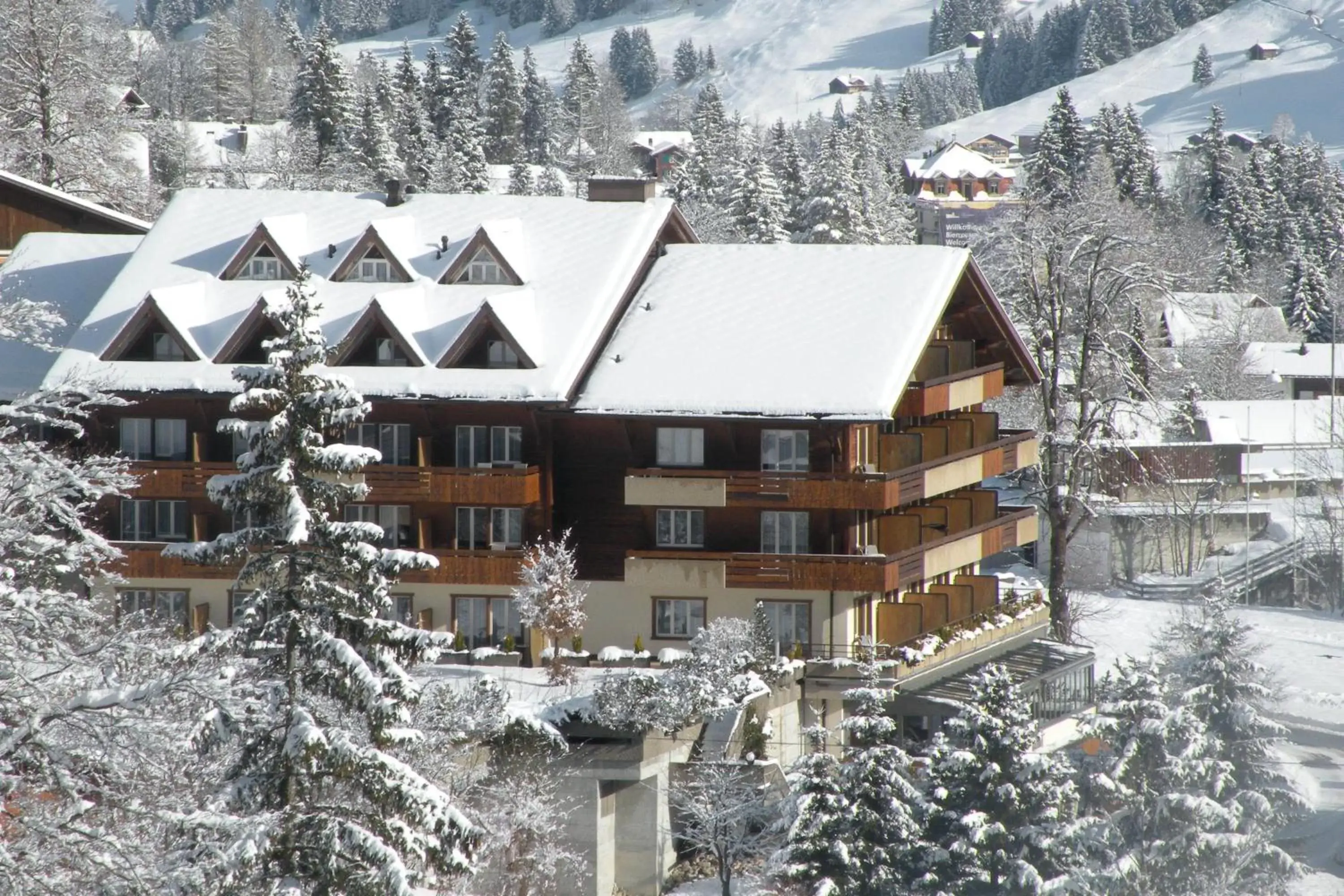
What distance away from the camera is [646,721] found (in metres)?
39.5

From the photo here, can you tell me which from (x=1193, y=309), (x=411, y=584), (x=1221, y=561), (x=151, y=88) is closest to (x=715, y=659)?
(x=411, y=584)

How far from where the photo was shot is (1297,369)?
123 metres

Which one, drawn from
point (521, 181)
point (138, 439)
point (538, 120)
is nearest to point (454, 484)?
point (138, 439)

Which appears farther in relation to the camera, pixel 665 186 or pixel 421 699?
pixel 665 186

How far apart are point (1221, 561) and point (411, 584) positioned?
47852 mm

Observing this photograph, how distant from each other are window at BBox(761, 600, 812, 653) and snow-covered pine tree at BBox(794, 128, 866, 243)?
182 ft

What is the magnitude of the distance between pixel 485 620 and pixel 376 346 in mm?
7196

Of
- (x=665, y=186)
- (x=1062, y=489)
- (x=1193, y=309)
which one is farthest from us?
(x=665, y=186)

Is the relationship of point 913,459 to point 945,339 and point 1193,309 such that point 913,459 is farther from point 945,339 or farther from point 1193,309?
point 1193,309

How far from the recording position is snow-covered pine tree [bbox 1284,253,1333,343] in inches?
5492

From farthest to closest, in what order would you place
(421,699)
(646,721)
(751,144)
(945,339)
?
(751,144) → (945,339) → (646,721) → (421,699)

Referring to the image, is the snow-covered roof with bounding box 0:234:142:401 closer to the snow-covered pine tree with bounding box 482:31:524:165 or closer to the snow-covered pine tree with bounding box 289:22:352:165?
the snow-covered pine tree with bounding box 289:22:352:165

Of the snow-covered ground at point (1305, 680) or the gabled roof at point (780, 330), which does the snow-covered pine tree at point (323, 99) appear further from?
the gabled roof at point (780, 330)

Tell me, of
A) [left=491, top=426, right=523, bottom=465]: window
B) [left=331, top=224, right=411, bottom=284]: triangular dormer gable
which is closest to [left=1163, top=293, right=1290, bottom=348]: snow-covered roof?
[left=331, top=224, right=411, bottom=284]: triangular dormer gable
